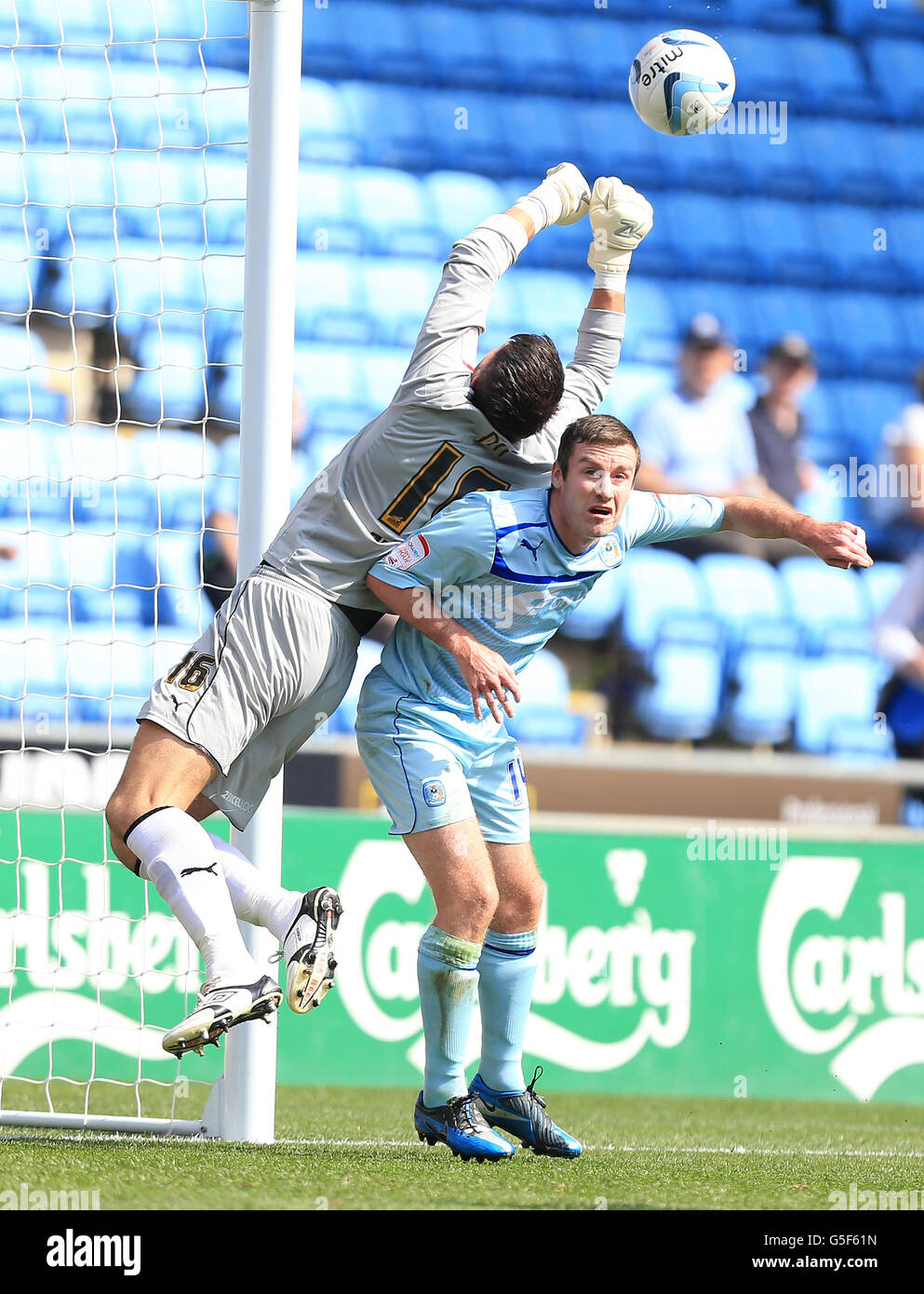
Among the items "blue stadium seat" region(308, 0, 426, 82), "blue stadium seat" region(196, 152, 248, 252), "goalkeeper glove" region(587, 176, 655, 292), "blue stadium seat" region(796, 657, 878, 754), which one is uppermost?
"blue stadium seat" region(308, 0, 426, 82)

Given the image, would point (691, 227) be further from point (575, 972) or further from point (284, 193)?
point (284, 193)

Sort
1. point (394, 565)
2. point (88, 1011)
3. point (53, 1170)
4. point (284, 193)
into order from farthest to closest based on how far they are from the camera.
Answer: point (88, 1011) < point (284, 193) < point (394, 565) < point (53, 1170)

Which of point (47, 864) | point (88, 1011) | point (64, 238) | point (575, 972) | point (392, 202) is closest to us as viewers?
point (47, 864)

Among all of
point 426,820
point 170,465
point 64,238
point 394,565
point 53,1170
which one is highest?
point 64,238

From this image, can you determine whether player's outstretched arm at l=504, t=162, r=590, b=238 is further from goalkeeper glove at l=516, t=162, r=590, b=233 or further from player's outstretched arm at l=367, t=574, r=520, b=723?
player's outstretched arm at l=367, t=574, r=520, b=723

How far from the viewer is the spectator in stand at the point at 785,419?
31.6 feet

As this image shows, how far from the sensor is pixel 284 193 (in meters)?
4.15

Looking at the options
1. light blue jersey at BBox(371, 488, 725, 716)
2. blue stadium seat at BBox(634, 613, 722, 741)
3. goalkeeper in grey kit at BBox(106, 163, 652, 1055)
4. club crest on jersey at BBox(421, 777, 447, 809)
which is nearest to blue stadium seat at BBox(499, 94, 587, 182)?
blue stadium seat at BBox(634, 613, 722, 741)

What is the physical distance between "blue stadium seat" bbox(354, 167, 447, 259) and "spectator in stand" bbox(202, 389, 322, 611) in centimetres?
176

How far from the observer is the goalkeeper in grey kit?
11.3 ft

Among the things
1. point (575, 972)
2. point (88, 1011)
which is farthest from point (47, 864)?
point (575, 972)

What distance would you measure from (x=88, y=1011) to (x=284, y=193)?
3.46m

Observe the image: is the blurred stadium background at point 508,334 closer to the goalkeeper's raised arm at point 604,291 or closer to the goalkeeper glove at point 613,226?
the goalkeeper's raised arm at point 604,291
